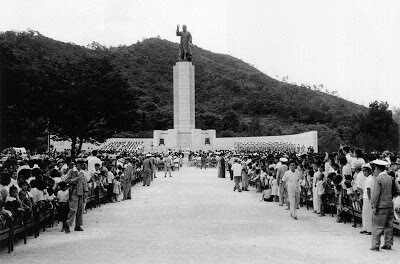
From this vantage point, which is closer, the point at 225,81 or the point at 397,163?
the point at 397,163

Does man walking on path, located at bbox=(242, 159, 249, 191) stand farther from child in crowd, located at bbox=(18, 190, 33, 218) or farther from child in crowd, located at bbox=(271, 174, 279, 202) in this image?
child in crowd, located at bbox=(18, 190, 33, 218)

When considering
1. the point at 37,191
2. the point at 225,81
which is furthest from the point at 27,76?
the point at 225,81

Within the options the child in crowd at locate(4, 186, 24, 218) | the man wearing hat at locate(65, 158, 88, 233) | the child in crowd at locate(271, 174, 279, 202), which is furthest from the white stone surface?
the child in crowd at locate(4, 186, 24, 218)

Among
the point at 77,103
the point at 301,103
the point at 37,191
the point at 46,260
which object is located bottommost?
the point at 46,260

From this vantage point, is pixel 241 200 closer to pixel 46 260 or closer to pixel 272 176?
pixel 272 176

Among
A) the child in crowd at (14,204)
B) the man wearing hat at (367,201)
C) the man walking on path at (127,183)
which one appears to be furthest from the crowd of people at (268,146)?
the child in crowd at (14,204)

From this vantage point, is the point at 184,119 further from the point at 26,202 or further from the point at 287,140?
the point at 26,202
